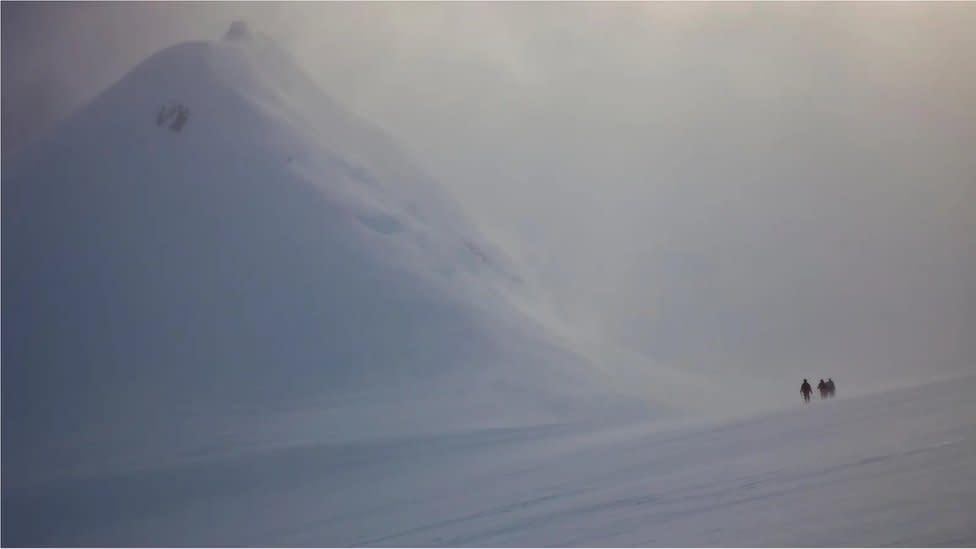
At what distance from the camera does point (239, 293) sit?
65.6m

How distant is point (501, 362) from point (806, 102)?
204 feet

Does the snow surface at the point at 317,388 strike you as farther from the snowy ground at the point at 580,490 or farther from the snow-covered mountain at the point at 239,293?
the snow-covered mountain at the point at 239,293

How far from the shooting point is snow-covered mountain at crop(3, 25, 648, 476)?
5347 cm

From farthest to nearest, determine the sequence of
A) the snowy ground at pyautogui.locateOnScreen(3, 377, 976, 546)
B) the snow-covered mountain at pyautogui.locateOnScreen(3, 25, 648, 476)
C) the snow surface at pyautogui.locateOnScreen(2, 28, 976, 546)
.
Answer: the snow-covered mountain at pyautogui.locateOnScreen(3, 25, 648, 476)
the snow surface at pyautogui.locateOnScreen(2, 28, 976, 546)
the snowy ground at pyautogui.locateOnScreen(3, 377, 976, 546)

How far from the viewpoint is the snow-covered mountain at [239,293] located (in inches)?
2105

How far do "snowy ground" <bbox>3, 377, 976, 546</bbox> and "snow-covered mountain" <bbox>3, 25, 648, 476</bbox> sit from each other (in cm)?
611

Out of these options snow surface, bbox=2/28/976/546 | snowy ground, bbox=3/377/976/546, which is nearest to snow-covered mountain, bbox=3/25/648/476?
snow surface, bbox=2/28/976/546

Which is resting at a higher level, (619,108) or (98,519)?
(619,108)

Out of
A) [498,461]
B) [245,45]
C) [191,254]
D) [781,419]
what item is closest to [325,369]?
[191,254]

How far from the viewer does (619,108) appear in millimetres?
105938

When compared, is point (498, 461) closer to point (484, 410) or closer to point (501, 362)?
point (484, 410)

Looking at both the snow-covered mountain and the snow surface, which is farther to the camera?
the snow-covered mountain

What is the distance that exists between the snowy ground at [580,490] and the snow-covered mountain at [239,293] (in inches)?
240

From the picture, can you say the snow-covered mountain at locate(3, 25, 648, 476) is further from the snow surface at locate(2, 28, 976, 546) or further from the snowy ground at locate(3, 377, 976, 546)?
the snowy ground at locate(3, 377, 976, 546)
